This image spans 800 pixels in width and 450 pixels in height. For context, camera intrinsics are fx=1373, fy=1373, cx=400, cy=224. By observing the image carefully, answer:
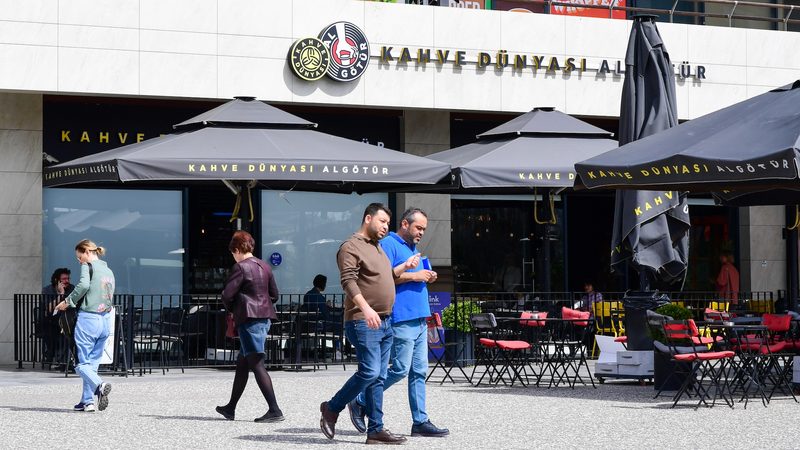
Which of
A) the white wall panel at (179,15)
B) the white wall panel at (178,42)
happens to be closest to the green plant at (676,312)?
the white wall panel at (178,42)

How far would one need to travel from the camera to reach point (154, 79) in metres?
20.0

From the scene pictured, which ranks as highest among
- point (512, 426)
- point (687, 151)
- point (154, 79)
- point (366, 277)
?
point (154, 79)

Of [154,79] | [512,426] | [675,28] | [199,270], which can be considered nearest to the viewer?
[512,426]

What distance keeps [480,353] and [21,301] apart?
655 centimetres

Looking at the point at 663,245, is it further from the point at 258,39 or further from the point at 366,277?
the point at 258,39

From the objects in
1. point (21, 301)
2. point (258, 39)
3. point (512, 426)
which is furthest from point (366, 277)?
point (258, 39)

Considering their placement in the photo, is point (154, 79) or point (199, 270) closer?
point (154, 79)

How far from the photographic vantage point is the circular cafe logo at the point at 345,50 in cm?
2080

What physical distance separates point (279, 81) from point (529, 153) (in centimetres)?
471

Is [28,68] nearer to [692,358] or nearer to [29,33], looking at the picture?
[29,33]

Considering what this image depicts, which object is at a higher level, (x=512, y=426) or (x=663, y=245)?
(x=663, y=245)

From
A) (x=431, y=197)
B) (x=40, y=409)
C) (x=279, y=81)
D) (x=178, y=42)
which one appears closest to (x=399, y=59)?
(x=279, y=81)

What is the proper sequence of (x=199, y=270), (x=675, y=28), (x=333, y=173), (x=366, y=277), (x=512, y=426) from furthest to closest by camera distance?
(x=675, y=28), (x=199, y=270), (x=333, y=173), (x=512, y=426), (x=366, y=277)

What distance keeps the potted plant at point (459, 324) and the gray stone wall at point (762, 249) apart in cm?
942
